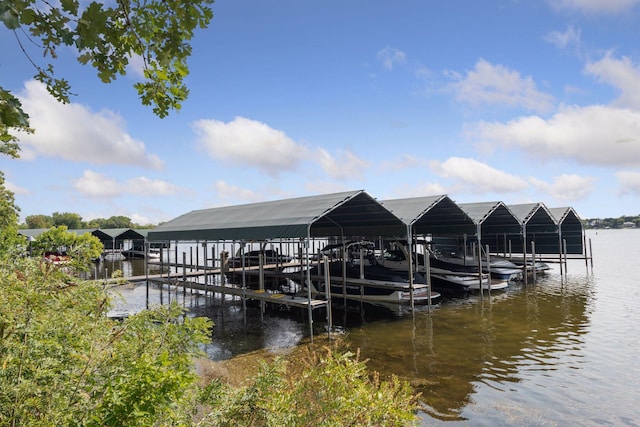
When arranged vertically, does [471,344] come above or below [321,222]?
below

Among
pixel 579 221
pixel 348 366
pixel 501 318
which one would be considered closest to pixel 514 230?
pixel 579 221

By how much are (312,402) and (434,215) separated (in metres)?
19.6

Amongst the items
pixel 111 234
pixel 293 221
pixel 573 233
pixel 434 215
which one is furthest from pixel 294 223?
pixel 111 234

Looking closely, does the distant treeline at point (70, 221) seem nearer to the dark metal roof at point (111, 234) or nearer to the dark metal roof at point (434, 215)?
the dark metal roof at point (111, 234)

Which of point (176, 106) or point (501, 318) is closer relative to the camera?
point (176, 106)

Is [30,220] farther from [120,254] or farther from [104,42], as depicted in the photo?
[104,42]

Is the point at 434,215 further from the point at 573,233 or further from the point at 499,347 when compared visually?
the point at 573,233

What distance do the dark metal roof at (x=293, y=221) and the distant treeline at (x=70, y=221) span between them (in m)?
69.6

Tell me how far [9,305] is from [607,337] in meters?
16.0

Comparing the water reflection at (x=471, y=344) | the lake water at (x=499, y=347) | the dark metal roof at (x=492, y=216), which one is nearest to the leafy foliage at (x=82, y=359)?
the lake water at (x=499, y=347)

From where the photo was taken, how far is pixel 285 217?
1418cm

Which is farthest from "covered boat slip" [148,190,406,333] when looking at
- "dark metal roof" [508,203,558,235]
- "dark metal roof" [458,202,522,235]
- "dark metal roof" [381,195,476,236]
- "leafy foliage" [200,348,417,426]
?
"dark metal roof" [508,203,558,235]

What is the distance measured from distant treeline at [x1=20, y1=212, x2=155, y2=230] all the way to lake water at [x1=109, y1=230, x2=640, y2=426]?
254ft

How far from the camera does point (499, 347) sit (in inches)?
479
